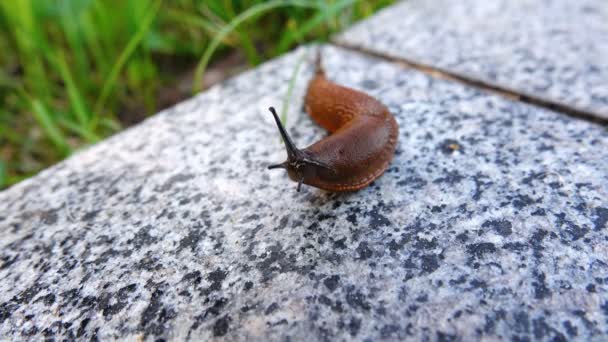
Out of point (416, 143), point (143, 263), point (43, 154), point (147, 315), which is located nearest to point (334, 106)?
point (416, 143)

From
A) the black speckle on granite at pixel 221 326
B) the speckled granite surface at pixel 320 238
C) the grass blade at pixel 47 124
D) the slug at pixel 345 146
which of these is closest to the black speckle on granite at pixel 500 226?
the speckled granite surface at pixel 320 238

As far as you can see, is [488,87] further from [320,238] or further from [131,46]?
[131,46]

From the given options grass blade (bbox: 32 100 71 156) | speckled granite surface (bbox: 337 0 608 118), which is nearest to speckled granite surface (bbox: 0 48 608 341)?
speckled granite surface (bbox: 337 0 608 118)

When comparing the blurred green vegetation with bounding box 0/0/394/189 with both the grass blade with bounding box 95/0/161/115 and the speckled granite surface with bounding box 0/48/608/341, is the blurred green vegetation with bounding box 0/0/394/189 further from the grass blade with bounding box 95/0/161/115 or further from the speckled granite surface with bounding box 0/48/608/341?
the speckled granite surface with bounding box 0/48/608/341

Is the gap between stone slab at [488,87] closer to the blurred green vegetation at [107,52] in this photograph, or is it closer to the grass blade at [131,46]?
the blurred green vegetation at [107,52]

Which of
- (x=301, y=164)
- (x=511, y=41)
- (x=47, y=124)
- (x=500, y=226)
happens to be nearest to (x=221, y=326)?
(x=301, y=164)

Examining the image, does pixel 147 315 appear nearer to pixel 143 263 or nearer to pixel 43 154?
pixel 143 263
